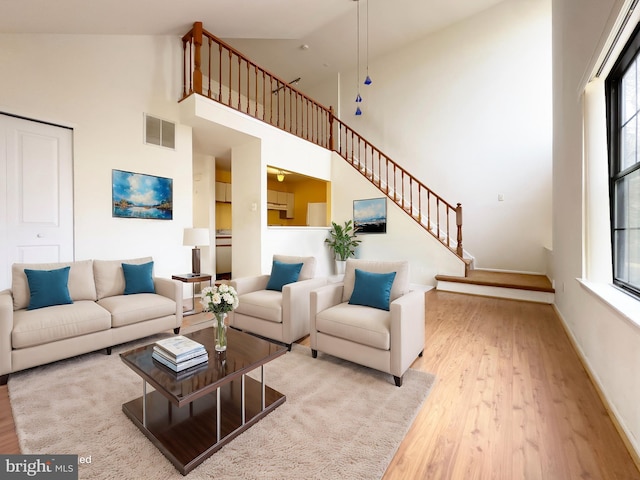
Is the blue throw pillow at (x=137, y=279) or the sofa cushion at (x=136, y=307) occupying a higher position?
the blue throw pillow at (x=137, y=279)

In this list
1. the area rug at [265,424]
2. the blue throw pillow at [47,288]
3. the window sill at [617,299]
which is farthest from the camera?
the blue throw pillow at [47,288]

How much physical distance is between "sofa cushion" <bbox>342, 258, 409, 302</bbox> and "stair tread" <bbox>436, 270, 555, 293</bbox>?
10.2 ft

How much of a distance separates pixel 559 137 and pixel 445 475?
434cm

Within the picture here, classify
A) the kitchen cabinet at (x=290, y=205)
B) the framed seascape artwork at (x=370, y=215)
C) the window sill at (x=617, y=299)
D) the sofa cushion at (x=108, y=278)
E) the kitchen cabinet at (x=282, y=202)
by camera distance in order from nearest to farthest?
1. the window sill at (x=617, y=299)
2. the sofa cushion at (x=108, y=278)
3. the framed seascape artwork at (x=370, y=215)
4. the kitchen cabinet at (x=282, y=202)
5. the kitchen cabinet at (x=290, y=205)

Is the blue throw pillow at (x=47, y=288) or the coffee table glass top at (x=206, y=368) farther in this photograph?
the blue throw pillow at (x=47, y=288)

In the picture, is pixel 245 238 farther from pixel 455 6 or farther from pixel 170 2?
pixel 455 6

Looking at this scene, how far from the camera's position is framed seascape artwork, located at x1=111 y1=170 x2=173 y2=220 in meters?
3.98

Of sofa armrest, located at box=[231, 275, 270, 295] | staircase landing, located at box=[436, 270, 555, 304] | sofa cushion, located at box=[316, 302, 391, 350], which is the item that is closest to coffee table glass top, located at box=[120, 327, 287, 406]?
sofa cushion, located at box=[316, 302, 391, 350]

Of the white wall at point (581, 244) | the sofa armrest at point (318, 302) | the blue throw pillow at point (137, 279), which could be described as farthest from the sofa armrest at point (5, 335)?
the white wall at point (581, 244)

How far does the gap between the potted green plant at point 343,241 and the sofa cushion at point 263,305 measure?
3.52 meters

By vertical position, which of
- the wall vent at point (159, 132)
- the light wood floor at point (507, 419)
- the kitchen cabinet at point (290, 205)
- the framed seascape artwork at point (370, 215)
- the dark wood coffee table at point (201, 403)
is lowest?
the light wood floor at point (507, 419)

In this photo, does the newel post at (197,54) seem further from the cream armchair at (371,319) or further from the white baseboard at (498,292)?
the white baseboard at (498,292)

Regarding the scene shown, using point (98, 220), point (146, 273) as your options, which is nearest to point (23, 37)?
point (98, 220)

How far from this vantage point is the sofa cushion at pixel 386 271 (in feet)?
8.93
